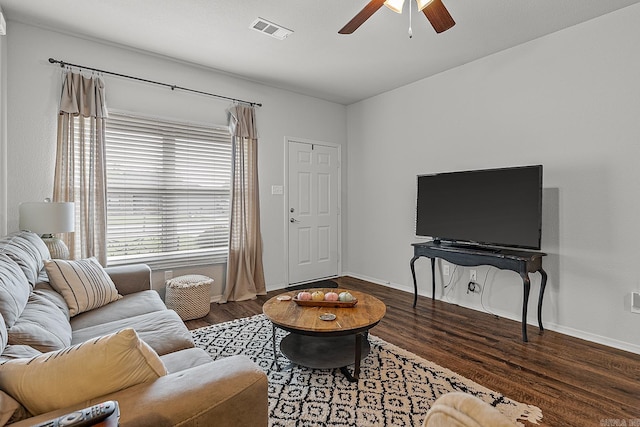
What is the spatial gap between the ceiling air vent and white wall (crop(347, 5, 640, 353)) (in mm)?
2008

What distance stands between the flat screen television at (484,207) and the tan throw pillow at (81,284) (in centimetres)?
310

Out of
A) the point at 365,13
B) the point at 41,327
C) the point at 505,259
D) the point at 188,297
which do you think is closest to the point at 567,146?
the point at 505,259

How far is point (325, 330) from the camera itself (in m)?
2.04

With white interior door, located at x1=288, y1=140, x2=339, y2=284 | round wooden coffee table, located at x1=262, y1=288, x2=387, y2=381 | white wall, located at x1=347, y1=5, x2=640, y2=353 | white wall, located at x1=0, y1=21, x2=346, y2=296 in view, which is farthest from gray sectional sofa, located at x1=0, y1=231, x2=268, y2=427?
white interior door, located at x1=288, y1=140, x2=339, y2=284

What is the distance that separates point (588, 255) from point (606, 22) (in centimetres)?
197

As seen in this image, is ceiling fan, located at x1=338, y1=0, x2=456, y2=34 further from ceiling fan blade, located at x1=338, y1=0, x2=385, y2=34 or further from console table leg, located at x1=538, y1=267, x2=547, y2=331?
console table leg, located at x1=538, y1=267, x2=547, y2=331

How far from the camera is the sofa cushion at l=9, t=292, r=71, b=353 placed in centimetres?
133

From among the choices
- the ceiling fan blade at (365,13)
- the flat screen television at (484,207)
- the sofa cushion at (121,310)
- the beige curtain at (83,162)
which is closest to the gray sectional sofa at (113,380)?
the sofa cushion at (121,310)

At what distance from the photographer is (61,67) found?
305 cm

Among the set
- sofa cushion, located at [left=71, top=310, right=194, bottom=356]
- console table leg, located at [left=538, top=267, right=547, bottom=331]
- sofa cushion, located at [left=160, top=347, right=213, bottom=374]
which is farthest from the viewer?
console table leg, located at [left=538, top=267, right=547, bottom=331]

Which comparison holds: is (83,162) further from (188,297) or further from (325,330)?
(325,330)

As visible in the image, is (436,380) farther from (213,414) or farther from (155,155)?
(155,155)

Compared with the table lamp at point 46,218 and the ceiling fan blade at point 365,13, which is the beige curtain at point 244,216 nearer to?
the table lamp at point 46,218

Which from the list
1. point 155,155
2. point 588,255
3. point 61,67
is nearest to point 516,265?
point 588,255
